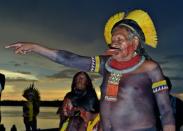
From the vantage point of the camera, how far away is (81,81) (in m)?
8.10

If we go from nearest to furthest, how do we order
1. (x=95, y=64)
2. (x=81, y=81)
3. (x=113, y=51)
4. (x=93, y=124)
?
(x=113, y=51) < (x=95, y=64) < (x=93, y=124) < (x=81, y=81)

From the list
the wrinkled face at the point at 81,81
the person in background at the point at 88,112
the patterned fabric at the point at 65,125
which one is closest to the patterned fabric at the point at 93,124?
the person in background at the point at 88,112

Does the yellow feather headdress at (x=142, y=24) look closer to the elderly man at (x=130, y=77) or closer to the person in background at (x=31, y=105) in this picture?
the elderly man at (x=130, y=77)

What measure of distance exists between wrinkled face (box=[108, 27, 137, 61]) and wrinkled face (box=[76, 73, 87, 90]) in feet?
9.83

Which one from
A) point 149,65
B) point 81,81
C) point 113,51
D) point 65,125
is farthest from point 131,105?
point 81,81

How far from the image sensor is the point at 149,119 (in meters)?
5.02

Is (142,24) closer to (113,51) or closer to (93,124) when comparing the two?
(113,51)

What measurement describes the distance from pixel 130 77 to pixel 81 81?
3042mm

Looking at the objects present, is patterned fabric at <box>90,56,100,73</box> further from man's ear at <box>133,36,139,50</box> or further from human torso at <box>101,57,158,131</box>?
man's ear at <box>133,36,139,50</box>

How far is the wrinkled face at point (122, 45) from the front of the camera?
198 inches

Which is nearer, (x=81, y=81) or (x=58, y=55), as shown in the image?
(x=58, y=55)

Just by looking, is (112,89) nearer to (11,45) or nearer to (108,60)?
(108,60)

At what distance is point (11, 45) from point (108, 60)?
84 centimetres

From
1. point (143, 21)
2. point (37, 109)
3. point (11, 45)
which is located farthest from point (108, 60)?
point (37, 109)
